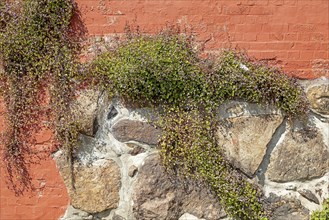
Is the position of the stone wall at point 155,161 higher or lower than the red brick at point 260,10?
lower

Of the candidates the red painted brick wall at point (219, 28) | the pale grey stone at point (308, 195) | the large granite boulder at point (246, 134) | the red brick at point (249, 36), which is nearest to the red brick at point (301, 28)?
the red painted brick wall at point (219, 28)

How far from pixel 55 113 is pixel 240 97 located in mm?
1275

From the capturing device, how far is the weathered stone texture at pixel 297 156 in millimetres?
3068

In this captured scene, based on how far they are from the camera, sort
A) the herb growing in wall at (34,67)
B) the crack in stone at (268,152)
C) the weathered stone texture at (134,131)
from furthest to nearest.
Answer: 1. the crack in stone at (268,152)
2. the weathered stone texture at (134,131)
3. the herb growing in wall at (34,67)

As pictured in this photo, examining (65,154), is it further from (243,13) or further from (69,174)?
(243,13)

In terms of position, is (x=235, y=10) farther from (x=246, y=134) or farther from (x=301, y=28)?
(x=246, y=134)

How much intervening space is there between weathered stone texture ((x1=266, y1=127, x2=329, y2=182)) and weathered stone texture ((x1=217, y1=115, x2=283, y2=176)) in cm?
12

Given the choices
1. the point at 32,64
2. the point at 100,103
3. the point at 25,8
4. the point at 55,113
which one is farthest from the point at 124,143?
the point at 25,8

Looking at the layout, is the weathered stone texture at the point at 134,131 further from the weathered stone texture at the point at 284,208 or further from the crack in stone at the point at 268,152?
the weathered stone texture at the point at 284,208

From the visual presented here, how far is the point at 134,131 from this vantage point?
2.97 m

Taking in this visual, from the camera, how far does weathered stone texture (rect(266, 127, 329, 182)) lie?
10.1 feet

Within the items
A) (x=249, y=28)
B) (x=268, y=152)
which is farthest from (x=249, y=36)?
(x=268, y=152)

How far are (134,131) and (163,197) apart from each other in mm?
502

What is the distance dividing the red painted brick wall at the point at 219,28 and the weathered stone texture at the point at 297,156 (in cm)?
44
